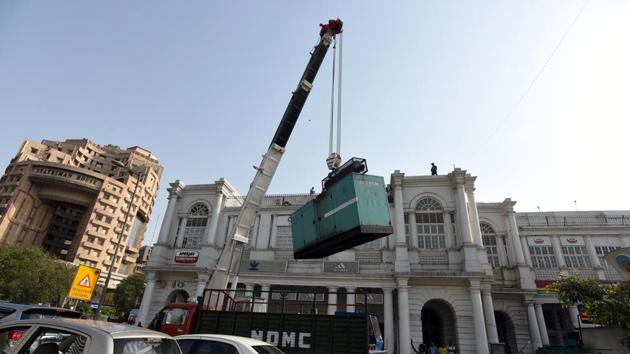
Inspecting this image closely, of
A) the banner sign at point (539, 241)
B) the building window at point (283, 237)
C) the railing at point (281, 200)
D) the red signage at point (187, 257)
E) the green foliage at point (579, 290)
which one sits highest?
the railing at point (281, 200)

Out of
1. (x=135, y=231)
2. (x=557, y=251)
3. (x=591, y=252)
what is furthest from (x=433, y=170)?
(x=135, y=231)

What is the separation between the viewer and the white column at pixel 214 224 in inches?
1051

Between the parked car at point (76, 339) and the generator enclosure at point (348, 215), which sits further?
the generator enclosure at point (348, 215)

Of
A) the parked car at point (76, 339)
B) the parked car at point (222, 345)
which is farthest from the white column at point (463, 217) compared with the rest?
the parked car at point (76, 339)

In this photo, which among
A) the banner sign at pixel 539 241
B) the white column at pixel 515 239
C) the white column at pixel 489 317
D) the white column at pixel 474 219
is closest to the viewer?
the white column at pixel 489 317

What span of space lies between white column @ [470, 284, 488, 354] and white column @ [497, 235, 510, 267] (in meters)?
7.15

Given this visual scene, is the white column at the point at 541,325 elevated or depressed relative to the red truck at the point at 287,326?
elevated

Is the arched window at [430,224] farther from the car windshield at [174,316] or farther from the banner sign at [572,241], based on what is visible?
the car windshield at [174,316]

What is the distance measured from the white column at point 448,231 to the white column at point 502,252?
6.39 meters

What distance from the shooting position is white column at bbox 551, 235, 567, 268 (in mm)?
27297

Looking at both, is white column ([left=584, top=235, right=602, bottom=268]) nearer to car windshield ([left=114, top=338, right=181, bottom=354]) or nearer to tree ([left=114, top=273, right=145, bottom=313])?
car windshield ([left=114, top=338, right=181, bottom=354])

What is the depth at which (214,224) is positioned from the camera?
89.1ft

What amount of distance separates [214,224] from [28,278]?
2322 centimetres

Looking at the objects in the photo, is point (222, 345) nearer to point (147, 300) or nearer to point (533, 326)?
point (147, 300)
